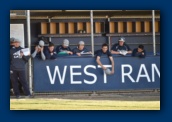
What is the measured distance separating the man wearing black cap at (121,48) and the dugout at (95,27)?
0.06 m

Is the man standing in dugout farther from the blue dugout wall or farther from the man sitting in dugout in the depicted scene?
the man sitting in dugout

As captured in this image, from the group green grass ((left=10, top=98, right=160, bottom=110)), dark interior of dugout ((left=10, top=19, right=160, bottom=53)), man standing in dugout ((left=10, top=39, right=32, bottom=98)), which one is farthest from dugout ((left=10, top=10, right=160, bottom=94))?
green grass ((left=10, top=98, right=160, bottom=110))

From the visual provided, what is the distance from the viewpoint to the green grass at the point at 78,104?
39.8 feet

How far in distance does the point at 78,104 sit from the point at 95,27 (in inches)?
43.6

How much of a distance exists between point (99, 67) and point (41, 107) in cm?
99

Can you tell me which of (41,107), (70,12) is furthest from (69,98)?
(70,12)

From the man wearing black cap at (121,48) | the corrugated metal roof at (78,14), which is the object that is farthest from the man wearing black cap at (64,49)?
the man wearing black cap at (121,48)

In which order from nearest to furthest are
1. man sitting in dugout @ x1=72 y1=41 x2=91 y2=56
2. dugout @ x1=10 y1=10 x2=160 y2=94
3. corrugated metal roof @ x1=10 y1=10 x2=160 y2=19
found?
1. corrugated metal roof @ x1=10 y1=10 x2=160 y2=19
2. dugout @ x1=10 y1=10 x2=160 y2=94
3. man sitting in dugout @ x1=72 y1=41 x2=91 y2=56

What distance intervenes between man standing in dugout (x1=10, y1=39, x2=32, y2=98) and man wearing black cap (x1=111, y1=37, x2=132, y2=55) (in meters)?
1.19

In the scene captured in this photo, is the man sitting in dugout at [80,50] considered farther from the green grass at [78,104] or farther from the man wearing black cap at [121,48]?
the green grass at [78,104]

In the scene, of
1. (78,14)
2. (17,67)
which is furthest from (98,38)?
(17,67)

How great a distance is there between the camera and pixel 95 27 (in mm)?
12414

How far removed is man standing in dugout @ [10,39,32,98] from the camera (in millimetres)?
12141

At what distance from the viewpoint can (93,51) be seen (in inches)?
487
